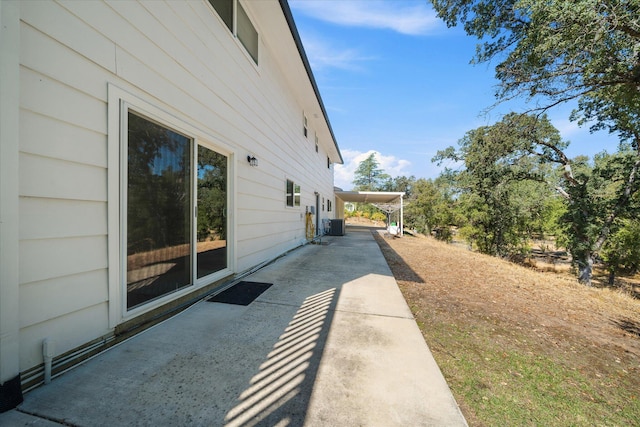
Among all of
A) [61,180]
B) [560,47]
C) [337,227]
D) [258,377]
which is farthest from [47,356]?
[337,227]

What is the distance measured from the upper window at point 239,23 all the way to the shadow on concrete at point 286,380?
4.25 meters

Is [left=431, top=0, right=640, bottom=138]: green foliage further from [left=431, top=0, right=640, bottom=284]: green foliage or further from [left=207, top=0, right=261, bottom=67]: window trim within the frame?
[left=207, top=0, right=261, bottom=67]: window trim

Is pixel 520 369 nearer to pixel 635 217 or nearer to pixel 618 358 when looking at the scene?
pixel 618 358

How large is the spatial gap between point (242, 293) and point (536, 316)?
3943 mm

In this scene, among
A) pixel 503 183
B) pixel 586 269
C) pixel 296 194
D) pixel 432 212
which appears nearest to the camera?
pixel 296 194

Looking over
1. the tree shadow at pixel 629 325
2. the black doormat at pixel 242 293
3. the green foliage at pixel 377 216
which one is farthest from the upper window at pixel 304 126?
the green foliage at pixel 377 216

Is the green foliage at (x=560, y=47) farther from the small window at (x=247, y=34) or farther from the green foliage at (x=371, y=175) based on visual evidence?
the green foliage at (x=371, y=175)

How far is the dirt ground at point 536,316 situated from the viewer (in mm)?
2340

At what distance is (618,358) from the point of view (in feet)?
7.93

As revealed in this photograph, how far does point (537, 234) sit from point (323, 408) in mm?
28699

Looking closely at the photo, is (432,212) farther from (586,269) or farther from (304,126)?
(304,126)

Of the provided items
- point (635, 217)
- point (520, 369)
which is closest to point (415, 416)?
point (520, 369)

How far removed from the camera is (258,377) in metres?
1.73

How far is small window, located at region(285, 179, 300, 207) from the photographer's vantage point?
7.02 meters
